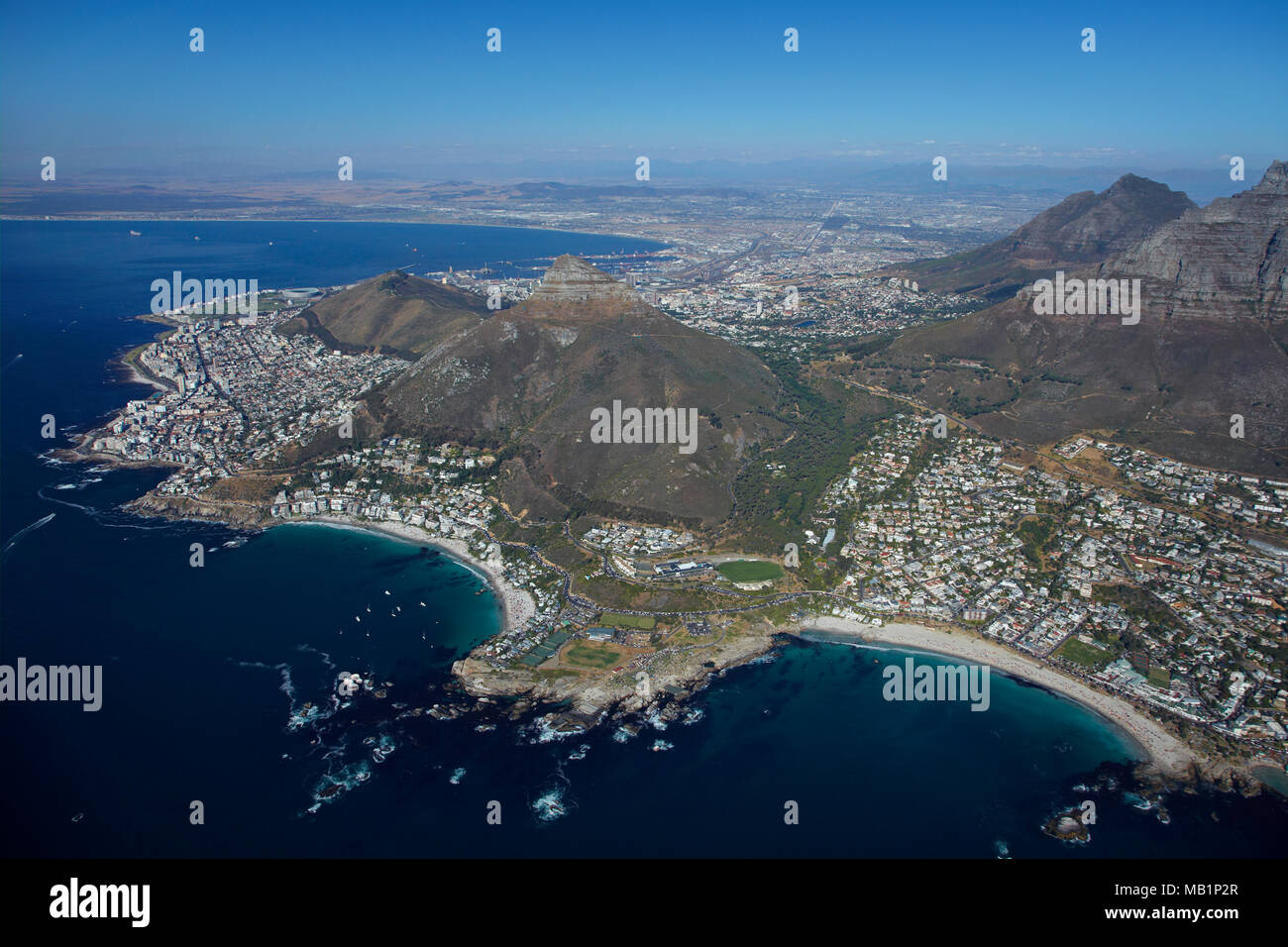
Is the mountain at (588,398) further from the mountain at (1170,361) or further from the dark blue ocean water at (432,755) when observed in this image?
the mountain at (1170,361)

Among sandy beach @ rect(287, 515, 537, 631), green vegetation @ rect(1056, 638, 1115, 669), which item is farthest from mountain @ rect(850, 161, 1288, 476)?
sandy beach @ rect(287, 515, 537, 631)

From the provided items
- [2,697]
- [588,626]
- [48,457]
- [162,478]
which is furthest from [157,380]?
[588,626]

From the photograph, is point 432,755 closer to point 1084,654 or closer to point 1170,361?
point 1084,654

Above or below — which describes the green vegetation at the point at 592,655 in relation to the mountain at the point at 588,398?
below

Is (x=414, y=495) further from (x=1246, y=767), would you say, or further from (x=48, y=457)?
(x=1246, y=767)

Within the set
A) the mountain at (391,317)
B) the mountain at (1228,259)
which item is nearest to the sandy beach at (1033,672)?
the mountain at (1228,259)

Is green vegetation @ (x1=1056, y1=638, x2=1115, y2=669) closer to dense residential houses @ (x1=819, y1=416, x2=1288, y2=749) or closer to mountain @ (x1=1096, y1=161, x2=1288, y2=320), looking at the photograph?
dense residential houses @ (x1=819, y1=416, x2=1288, y2=749)
